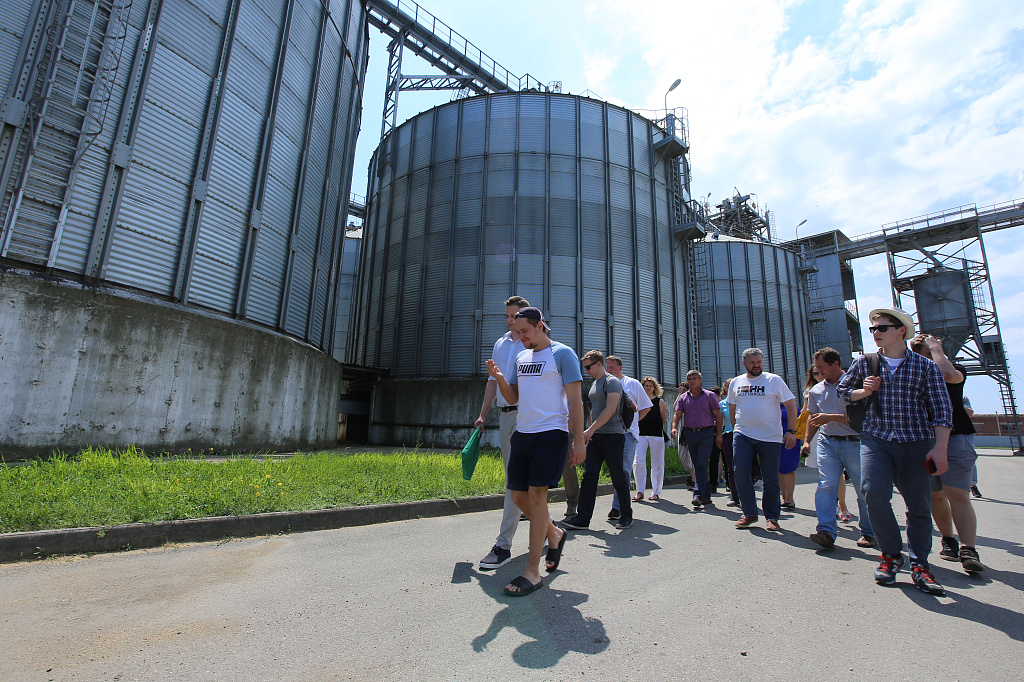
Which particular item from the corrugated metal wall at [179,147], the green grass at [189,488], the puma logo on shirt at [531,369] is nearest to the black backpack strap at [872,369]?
the puma logo on shirt at [531,369]

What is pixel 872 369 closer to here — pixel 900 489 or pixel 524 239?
pixel 900 489

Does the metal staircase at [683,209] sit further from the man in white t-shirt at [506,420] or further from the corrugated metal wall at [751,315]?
the man in white t-shirt at [506,420]

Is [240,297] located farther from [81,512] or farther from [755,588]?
[755,588]

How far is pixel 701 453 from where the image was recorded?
7.16 metres

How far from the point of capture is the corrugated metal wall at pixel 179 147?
840 cm

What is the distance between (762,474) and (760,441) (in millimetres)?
366

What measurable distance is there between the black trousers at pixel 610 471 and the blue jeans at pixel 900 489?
2301 millimetres

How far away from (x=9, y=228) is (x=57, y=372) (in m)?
2.37

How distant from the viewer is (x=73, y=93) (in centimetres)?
873

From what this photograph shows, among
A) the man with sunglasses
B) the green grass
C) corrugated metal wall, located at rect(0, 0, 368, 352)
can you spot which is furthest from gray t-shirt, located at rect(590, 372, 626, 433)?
corrugated metal wall, located at rect(0, 0, 368, 352)

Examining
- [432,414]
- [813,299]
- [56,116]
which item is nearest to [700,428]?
[56,116]

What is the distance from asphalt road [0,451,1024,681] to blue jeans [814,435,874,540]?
0.34m

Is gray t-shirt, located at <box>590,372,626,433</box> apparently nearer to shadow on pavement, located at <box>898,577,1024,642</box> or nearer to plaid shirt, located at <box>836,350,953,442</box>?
plaid shirt, located at <box>836,350,953,442</box>

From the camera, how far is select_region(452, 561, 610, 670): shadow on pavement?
2.44m
